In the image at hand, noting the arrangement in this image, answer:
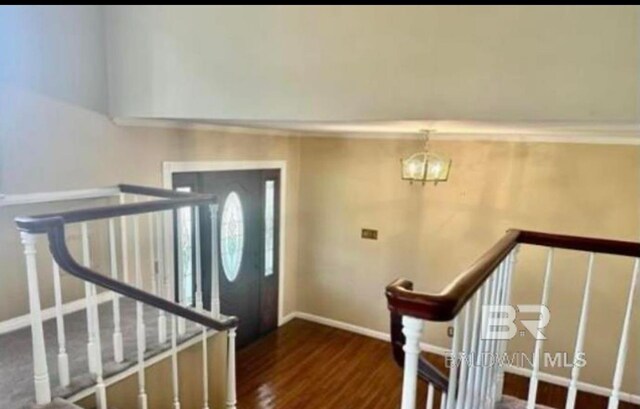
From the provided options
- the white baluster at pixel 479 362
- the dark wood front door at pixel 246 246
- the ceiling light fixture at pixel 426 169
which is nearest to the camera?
the white baluster at pixel 479 362

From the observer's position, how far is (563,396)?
4.47 m

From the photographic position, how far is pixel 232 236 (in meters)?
5.09

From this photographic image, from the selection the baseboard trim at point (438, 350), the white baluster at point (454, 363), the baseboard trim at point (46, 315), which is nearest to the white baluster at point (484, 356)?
the white baluster at point (454, 363)

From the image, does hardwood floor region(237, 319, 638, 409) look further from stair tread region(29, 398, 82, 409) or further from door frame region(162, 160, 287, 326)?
stair tread region(29, 398, 82, 409)

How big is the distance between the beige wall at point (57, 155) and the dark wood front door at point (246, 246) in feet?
1.95

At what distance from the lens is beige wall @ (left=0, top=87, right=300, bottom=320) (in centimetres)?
300

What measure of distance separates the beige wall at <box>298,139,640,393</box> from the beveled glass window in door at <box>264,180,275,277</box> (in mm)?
530

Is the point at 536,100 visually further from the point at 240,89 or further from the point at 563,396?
the point at 563,396

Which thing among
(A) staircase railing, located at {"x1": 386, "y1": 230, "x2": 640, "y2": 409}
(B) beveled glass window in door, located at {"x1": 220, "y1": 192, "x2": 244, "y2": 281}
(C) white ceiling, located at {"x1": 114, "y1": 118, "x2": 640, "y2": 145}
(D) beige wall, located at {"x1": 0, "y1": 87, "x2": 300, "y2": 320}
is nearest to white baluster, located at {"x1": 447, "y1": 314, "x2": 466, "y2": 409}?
Result: (A) staircase railing, located at {"x1": 386, "y1": 230, "x2": 640, "y2": 409}

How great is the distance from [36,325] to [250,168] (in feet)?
10.5

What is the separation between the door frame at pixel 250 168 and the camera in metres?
4.05

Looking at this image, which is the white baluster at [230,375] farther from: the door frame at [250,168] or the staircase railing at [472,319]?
the staircase railing at [472,319]

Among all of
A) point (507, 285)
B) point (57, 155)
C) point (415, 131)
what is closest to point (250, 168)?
point (415, 131)

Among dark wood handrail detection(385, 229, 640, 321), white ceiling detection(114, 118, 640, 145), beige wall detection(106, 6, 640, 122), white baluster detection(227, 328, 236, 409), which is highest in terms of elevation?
beige wall detection(106, 6, 640, 122)
